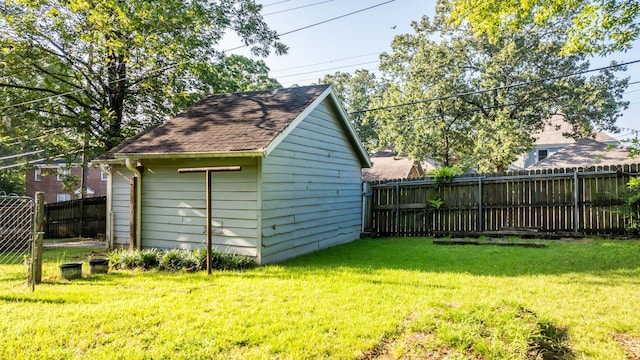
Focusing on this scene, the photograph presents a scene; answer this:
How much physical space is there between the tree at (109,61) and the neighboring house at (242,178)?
391 cm

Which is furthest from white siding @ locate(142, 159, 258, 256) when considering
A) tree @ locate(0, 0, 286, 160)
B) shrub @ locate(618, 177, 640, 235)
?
shrub @ locate(618, 177, 640, 235)

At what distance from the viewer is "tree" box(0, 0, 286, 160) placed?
1088cm

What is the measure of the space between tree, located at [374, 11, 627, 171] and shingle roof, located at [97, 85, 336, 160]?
1100cm

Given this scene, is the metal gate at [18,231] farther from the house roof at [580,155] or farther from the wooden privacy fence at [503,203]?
the house roof at [580,155]

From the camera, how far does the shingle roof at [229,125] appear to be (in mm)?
6867

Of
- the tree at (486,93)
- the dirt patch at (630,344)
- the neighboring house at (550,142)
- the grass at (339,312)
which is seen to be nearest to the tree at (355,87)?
the tree at (486,93)

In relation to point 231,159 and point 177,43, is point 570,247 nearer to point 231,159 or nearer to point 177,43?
point 231,159

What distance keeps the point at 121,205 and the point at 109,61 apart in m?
6.27

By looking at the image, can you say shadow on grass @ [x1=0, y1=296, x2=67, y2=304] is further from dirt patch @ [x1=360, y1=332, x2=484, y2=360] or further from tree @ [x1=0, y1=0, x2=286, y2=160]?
tree @ [x1=0, y1=0, x2=286, y2=160]

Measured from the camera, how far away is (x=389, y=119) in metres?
21.4

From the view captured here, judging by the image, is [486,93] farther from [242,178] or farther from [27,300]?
[27,300]

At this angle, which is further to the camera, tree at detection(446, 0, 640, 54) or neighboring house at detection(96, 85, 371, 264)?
neighboring house at detection(96, 85, 371, 264)

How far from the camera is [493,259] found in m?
6.88

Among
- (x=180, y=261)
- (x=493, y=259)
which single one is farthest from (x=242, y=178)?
(x=493, y=259)
